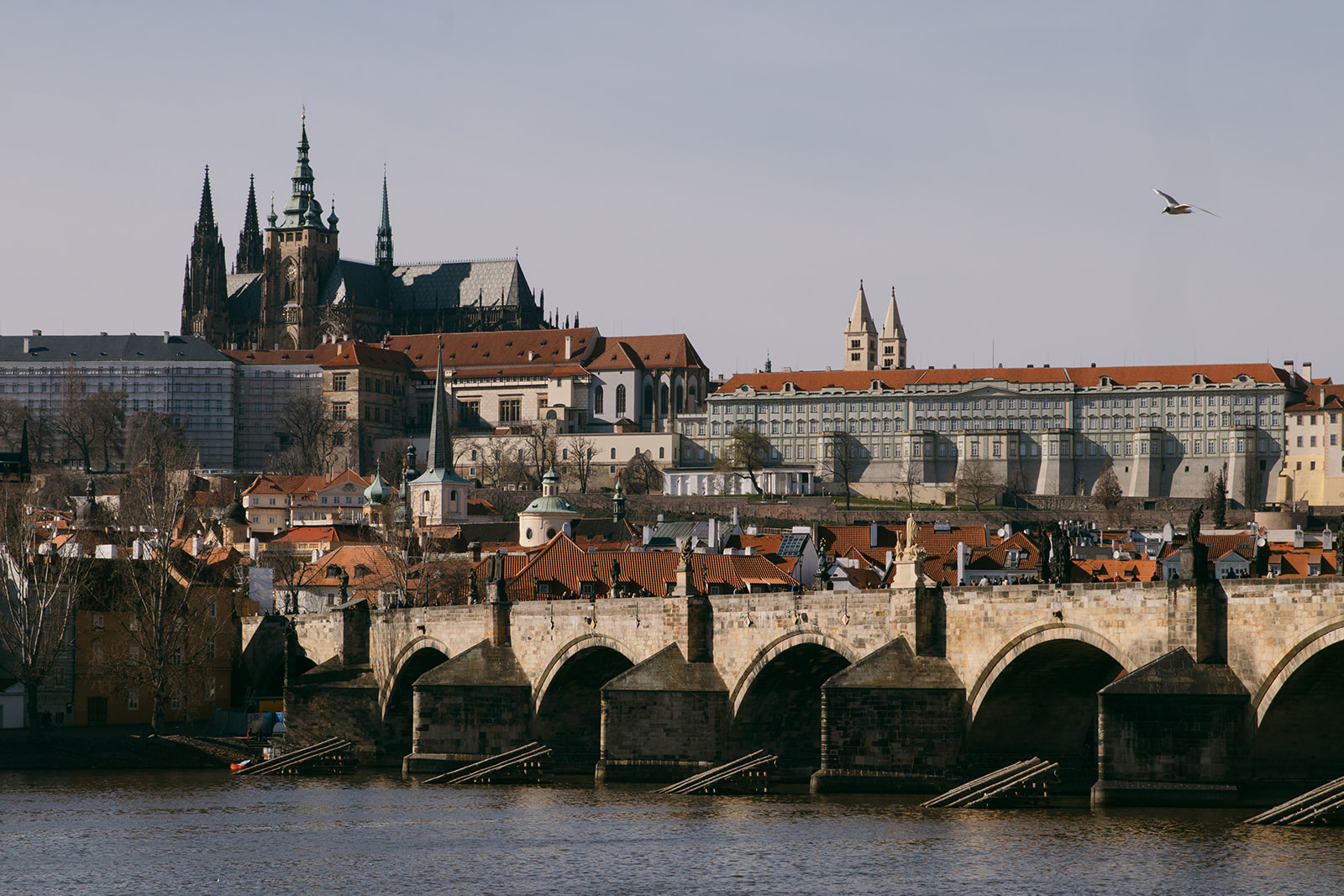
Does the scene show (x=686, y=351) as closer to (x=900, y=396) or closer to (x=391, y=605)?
(x=900, y=396)

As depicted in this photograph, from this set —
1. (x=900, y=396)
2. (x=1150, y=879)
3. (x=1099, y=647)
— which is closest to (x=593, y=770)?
(x=1099, y=647)

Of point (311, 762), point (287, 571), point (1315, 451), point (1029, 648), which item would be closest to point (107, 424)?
point (287, 571)

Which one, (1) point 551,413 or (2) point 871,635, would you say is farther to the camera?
(1) point 551,413

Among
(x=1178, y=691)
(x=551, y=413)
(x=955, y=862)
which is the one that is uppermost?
(x=551, y=413)

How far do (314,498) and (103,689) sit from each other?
285ft

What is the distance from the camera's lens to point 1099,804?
35.6 m

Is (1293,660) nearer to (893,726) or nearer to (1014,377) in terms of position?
(893,726)

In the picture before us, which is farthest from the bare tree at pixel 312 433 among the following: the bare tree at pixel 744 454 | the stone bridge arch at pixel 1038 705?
the stone bridge arch at pixel 1038 705

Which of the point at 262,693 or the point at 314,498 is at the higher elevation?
the point at 314,498

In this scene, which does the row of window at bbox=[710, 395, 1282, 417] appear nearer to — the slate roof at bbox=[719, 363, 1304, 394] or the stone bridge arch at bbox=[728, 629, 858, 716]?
the slate roof at bbox=[719, 363, 1304, 394]

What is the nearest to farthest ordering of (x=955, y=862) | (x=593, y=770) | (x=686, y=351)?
(x=955, y=862) → (x=593, y=770) → (x=686, y=351)

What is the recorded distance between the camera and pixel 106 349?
18700 cm

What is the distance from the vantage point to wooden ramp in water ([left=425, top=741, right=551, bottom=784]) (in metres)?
49.6

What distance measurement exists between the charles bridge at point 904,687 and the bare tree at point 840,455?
119 metres
